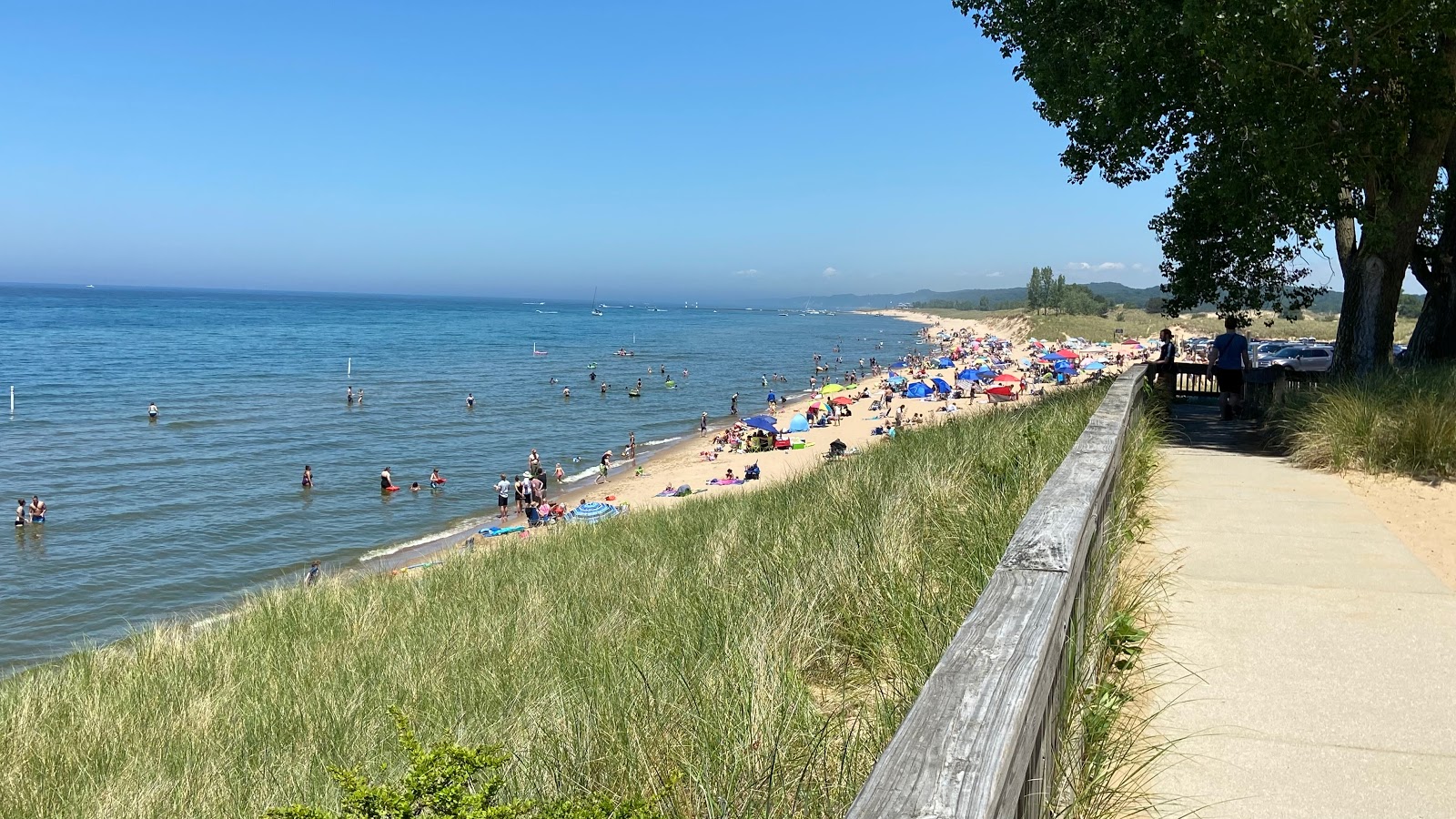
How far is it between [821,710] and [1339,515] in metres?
5.05

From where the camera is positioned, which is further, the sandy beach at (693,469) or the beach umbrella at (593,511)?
the beach umbrella at (593,511)

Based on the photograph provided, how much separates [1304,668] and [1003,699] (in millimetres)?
2749

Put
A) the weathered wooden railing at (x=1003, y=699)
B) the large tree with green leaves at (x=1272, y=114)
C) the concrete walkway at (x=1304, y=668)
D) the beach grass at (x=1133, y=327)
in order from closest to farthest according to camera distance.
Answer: the weathered wooden railing at (x=1003, y=699)
the concrete walkway at (x=1304, y=668)
the large tree with green leaves at (x=1272, y=114)
the beach grass at (x=1133, y=327)

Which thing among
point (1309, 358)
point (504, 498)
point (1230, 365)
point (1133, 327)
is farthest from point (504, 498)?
point (1133, 327)

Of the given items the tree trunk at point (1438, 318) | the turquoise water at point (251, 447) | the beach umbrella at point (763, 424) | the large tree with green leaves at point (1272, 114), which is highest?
the large tree with green leaves at point (1272, 114)

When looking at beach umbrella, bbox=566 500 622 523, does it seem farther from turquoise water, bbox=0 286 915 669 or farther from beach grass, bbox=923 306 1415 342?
beach grass, bbox=923 306 1415 342

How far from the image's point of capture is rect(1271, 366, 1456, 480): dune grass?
7.48 meters

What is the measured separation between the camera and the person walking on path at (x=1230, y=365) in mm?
12273

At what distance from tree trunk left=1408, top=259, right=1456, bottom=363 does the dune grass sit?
5.43 meters

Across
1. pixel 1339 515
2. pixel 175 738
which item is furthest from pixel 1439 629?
pixel 175 738

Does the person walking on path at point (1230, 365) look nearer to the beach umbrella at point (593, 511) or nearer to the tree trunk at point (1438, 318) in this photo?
the tree trunk at point (1438, 318)

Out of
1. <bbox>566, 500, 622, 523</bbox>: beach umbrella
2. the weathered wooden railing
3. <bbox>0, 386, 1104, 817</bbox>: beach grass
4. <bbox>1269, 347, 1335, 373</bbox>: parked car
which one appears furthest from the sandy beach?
the weathered wooden railing

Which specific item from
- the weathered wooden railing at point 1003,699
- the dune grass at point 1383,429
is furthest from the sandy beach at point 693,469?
the weathered wooden railing at point 1003,699

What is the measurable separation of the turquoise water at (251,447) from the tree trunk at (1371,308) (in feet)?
61.2
